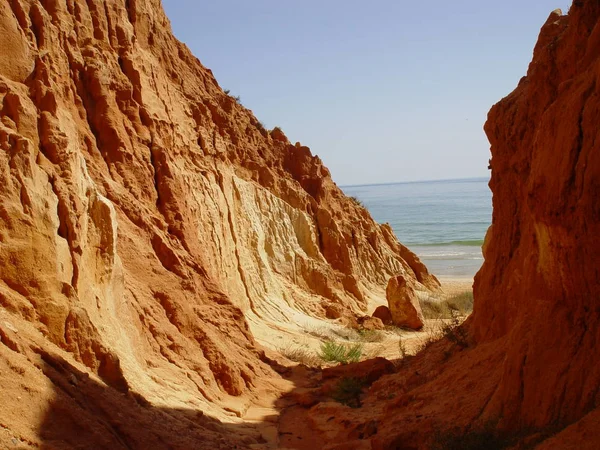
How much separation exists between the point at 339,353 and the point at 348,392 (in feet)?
14.0

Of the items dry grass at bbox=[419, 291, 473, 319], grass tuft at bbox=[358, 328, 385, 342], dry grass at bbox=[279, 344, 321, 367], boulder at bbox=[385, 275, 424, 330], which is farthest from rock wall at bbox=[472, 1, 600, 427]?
dry grass at bbox=[419, 291, 473, 319]

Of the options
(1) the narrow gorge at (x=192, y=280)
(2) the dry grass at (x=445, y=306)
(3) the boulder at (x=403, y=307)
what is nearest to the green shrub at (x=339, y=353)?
(1) the narrow gorge at (x=192, y=280)

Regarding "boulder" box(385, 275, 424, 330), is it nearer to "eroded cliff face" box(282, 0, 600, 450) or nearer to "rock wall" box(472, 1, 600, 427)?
"eroded cliff face" box(282, 0, 600, 450)

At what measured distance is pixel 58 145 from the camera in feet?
29.7

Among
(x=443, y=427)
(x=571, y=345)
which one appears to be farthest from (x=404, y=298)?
(x=571, y=345)

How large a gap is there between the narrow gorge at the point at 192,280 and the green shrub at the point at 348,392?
30 cm

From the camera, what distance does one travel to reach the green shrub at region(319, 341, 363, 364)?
16.1 meters

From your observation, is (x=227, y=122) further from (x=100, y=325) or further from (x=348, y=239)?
(x=100, y=325)

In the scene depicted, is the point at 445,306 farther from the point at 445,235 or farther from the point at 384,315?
the point at 445,235

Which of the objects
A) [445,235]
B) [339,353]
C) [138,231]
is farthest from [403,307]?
[445,235]

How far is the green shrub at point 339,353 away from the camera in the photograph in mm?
16094

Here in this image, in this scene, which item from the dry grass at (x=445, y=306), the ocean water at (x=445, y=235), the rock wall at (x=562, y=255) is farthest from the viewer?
the ocean water at (x=445, y=235)

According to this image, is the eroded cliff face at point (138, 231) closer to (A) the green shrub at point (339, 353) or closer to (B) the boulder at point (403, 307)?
(A) the green shrub at point (339, 353)

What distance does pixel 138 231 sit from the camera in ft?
40.2
